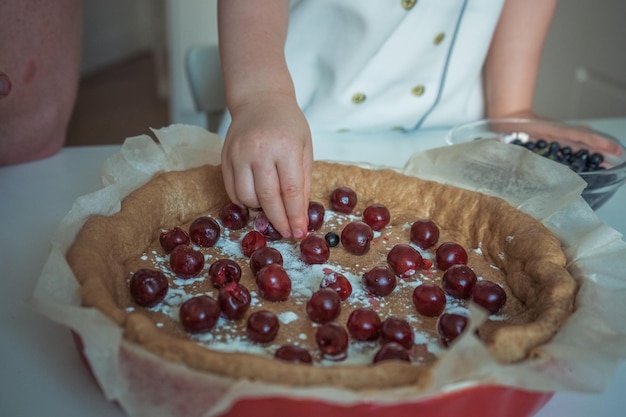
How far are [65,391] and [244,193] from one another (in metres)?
→ 0.31

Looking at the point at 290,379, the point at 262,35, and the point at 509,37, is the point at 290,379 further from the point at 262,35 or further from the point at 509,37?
the point at 509,37

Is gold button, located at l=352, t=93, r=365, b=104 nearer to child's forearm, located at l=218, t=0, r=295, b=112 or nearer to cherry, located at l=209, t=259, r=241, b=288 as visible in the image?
child's forearm, located at l=218, t=0, r=295, b=112

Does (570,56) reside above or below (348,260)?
below

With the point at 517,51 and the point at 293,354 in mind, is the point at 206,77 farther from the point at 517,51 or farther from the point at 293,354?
the point at 293,354

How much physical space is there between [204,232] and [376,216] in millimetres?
253

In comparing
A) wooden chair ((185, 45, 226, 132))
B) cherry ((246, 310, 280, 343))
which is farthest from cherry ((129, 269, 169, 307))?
wooden chair ((185, 45, 226, 132))

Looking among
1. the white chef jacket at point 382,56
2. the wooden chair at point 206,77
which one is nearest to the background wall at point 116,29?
the wooden chair at point 206,77

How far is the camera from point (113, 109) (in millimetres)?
3885

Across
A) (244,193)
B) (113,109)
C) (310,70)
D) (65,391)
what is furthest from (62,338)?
(113,109)

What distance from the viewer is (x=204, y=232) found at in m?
0.86

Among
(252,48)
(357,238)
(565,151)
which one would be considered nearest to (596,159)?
(565,151)

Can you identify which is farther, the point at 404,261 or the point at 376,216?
the point at 376,216

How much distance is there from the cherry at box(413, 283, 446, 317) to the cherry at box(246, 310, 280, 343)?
17cm

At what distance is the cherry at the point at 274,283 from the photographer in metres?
0.74
